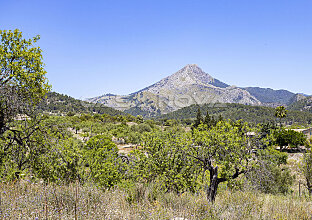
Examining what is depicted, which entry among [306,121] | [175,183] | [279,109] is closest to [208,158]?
[175,183]

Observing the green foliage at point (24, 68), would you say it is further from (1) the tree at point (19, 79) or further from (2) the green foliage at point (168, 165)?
(2) the green foliage at point (168, 165)

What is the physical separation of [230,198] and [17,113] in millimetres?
6511

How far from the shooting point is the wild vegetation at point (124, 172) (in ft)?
14.6

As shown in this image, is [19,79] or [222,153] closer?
[19,79]

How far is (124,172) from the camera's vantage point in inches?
424

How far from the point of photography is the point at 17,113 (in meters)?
6.00

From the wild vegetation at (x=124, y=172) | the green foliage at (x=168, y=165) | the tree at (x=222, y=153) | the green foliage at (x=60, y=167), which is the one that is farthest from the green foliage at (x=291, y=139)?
the green foliage at (x=60, y=167)

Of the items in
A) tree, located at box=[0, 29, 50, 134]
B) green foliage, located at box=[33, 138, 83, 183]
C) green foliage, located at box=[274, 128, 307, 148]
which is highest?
tree, located at box=[0, 29, 50, 134]

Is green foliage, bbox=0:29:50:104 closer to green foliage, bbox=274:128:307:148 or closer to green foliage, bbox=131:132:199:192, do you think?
green foliage, bbox=131:132:199:192

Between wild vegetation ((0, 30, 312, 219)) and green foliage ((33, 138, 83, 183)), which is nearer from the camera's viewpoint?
wild vegetation ((0, 30, 312, 219))

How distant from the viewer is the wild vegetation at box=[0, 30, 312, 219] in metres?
4.44

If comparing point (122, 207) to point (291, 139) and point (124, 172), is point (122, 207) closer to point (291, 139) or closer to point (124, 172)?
point (124, 172)

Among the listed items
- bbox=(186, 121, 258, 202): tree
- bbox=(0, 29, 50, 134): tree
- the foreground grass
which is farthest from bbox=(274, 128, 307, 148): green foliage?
bbox=(0, 29, 50, 134): tree

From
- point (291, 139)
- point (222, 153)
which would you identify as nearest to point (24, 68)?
point (222, 153)
